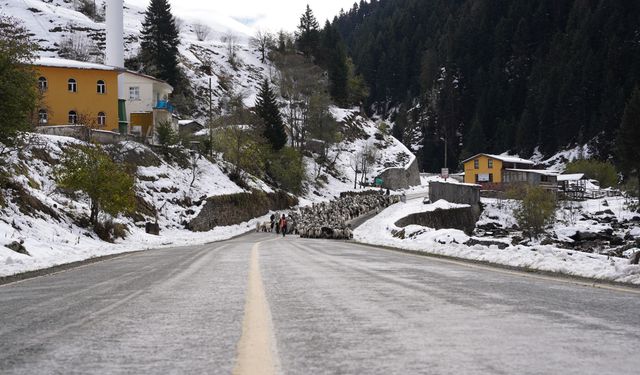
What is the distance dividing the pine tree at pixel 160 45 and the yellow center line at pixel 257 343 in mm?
94656

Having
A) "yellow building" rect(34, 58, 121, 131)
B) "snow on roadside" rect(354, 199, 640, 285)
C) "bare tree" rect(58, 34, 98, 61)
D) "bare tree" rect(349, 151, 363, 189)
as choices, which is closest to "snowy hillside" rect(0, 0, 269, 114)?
"bare tree" rect(58, 34, 98, 61)

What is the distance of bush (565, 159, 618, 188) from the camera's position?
10181cm

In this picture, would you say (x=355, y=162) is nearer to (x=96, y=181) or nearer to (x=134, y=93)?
(x=134, y=93)

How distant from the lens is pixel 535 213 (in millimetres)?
58844

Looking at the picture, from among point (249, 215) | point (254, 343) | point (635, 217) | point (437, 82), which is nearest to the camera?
point (254, 343)

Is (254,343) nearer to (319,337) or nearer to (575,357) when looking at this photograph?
(319,337)

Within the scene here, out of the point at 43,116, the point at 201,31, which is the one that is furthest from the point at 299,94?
the point at 201,31

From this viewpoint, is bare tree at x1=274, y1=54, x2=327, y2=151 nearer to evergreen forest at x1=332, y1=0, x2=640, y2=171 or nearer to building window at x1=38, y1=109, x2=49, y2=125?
building window at x1=38, y1=109, x2=49, y2=125

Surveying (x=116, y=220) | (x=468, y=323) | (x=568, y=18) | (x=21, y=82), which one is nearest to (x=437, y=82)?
(x=568, y=18)

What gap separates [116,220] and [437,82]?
542 ft

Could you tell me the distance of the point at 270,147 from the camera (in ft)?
253

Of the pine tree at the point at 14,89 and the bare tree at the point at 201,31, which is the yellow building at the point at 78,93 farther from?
the bare tree at the point at 201,31

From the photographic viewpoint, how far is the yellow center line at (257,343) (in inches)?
142

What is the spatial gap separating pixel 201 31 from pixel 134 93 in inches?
4458
